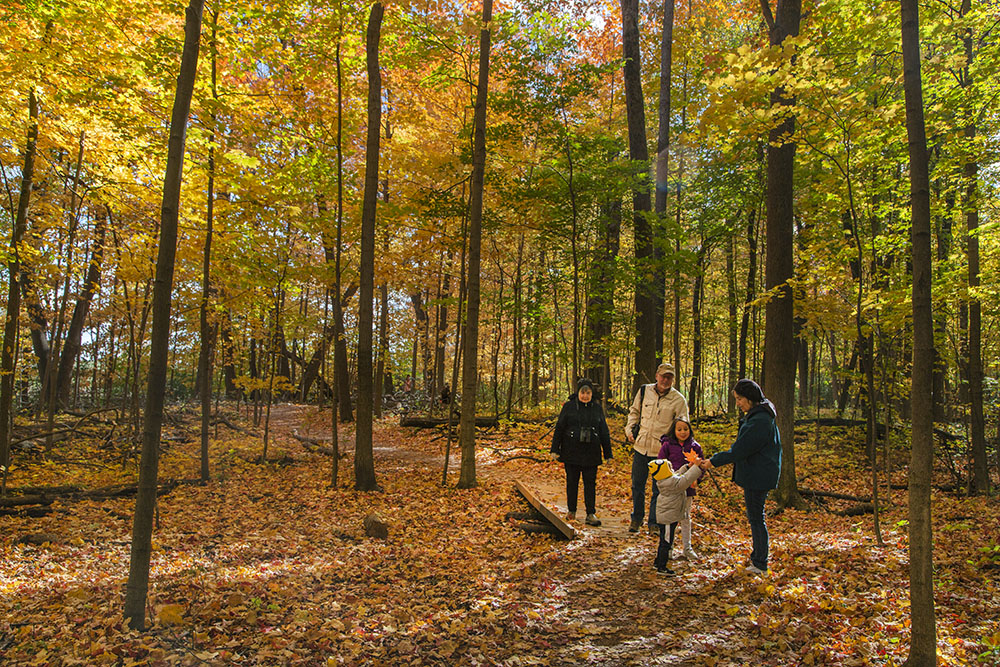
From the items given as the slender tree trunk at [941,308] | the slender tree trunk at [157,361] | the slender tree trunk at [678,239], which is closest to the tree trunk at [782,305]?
the slender tree trunk at [941,308]

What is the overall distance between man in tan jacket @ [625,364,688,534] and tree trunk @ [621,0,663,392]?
5.07m

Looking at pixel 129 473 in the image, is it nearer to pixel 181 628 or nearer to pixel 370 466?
pixel 370 466

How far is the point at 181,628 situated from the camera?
4.36 meters

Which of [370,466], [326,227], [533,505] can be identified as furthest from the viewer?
[326,227]

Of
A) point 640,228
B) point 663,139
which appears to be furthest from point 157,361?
point 663,139

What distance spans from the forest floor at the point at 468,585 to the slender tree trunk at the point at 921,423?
0.51 m

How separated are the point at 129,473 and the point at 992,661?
1252cm

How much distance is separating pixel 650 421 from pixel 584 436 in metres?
0.84

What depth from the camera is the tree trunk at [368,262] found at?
29.5 ft

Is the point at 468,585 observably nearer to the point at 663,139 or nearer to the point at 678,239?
the point at 678,239

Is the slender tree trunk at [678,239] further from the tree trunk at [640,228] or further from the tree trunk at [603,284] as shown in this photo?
the tree trunk at [603,284]

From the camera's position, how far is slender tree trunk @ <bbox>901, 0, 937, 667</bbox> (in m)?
3.21

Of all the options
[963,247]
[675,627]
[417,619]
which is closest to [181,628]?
[417,619]

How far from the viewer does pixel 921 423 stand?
3.27m
